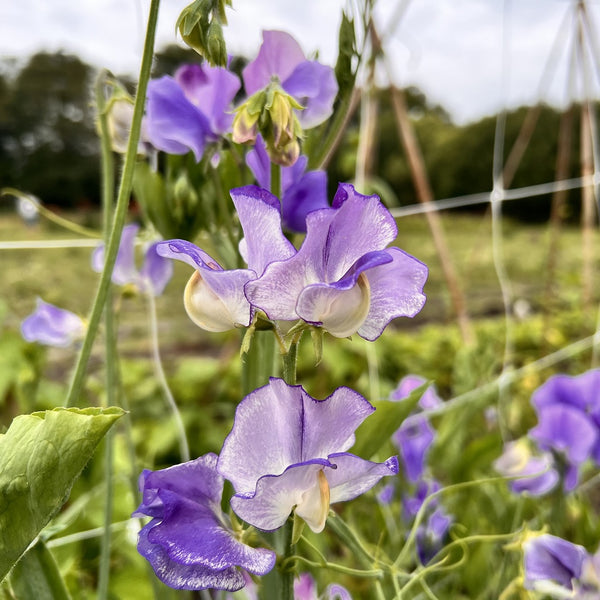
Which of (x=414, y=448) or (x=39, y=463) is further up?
(x=39, y=463)

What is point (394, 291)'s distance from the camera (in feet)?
0.90

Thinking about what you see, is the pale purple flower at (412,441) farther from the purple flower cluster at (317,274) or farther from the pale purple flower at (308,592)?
the purple flower cluster at (317,274)

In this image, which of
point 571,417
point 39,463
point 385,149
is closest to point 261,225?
point 39,463

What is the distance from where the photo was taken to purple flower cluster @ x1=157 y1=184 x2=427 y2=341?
254mm

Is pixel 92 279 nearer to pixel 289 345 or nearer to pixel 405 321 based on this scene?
pixel 405 321

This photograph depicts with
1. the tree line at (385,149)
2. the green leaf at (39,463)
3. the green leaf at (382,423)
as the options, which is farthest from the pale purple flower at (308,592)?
the tree line at (385,149)

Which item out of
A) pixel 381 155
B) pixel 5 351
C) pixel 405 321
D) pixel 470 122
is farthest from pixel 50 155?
pixel 5 351

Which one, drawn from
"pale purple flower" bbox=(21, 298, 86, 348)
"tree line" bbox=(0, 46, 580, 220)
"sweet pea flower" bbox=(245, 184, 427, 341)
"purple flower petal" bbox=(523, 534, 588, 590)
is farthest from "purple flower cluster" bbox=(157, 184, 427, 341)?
"tree line" bbox=(0, 46, 580, 220)

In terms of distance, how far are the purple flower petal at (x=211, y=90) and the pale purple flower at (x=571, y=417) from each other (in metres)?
0.41

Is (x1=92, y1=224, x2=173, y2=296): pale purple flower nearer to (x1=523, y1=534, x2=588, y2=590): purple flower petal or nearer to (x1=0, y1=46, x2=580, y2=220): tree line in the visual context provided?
(x1=523, y1=534, x2=588, y2=590): purple flower petal

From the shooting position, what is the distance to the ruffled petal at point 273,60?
1.21ft

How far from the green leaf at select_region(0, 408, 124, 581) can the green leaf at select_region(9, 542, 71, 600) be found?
1.9 inches

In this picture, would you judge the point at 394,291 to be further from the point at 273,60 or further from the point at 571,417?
the point at 571,417

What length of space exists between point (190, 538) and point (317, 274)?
0.37ft
